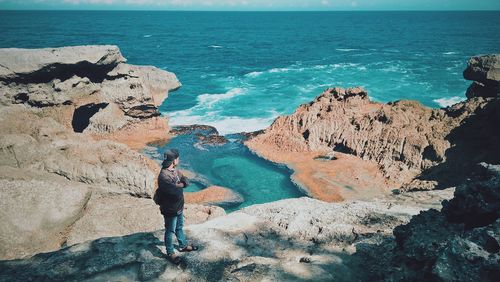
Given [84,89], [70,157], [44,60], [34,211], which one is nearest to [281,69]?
[84,89]

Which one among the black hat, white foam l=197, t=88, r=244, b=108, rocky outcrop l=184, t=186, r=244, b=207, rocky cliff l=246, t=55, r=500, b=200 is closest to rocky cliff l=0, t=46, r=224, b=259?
rocky outcrop l=184, t=186, r=244, b=207

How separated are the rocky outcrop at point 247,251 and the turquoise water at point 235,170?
978 centimetres

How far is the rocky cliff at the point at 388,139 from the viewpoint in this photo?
18141 mm

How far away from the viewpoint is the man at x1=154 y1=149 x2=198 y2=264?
611cm

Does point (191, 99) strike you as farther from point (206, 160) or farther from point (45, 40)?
point (45, 40)

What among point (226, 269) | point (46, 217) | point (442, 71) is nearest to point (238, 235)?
point (226, 269)

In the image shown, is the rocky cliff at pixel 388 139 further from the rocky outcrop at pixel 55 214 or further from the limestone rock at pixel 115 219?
the rocky outcrop at pixel 55 214

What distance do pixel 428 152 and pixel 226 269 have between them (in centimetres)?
1643

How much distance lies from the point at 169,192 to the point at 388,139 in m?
17.5

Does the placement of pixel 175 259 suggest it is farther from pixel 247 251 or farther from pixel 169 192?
pixel 247 251

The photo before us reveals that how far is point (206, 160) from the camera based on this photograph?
23984mm

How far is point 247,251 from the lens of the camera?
6.91 metres

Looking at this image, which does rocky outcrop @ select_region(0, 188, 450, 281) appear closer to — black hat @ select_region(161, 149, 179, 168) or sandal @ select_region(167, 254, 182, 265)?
sandal @ select_region(167, 254, 182, 265)

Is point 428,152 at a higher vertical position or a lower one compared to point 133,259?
lower
